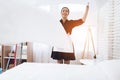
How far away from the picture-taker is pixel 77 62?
3.17 meters

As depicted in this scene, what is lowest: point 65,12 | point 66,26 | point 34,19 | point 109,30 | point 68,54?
point 68,54

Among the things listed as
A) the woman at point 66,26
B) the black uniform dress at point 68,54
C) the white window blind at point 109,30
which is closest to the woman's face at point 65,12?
the woman at point 66,26

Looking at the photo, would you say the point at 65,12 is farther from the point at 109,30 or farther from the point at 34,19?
the point at 109,30

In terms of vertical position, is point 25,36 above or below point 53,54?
above

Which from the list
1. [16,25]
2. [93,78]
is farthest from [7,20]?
[93,78]

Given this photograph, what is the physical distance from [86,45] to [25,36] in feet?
3.72

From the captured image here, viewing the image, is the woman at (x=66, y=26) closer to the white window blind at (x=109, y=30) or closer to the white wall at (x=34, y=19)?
the white wall at (x=34, y=19)

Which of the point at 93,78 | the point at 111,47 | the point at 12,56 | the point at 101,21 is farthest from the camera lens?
the point at 12,56

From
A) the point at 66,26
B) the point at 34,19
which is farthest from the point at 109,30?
the point at 34,19

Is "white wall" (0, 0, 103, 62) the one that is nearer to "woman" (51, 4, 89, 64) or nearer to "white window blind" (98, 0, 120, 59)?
"woman" (51, 4, 89, 64)

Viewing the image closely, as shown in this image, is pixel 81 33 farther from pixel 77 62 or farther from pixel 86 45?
pixel 77 62

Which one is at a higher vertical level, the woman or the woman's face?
the woman's face

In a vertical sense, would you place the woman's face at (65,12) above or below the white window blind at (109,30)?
above

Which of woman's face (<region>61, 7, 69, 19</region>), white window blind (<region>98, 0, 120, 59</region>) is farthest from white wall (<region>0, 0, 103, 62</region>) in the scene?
white window blind (<region>98, 0, 120, 59</region>)
